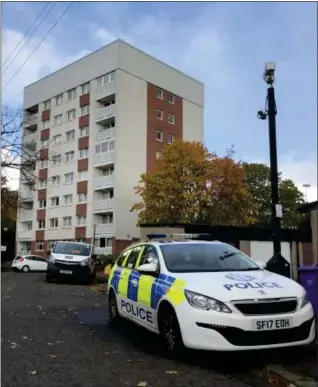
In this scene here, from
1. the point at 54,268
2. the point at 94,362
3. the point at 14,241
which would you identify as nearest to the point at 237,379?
the point at 94,362

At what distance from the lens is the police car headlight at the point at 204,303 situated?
5.99 metres

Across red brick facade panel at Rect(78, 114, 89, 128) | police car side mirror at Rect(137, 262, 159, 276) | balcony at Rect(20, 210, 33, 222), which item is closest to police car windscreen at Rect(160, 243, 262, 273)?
Answer: police car side mirror at Rect(137, 262, 159, 276)

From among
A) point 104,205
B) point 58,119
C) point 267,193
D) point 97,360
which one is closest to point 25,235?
point 58,119

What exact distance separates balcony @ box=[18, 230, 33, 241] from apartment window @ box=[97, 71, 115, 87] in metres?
19.9

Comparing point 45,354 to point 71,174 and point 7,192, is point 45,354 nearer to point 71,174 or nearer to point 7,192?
point 7,192

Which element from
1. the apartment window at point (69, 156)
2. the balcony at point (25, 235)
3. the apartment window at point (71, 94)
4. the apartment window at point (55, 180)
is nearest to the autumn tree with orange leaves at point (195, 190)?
the apartment window at point (69, 156)

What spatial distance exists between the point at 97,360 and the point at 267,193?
163 feet

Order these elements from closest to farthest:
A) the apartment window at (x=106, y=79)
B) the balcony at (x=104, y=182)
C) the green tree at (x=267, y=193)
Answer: the balcony at (x=104, y=182), the apartment window at (x=106, y=79), the green tree at (x=267, y=193)

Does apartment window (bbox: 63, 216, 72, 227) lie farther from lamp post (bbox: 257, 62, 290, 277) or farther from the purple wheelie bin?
the purple wheelie bin

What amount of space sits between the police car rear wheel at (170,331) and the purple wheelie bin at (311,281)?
3.15m

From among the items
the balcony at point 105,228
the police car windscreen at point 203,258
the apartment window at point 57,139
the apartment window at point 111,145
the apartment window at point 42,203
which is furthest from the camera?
the apartment window at point 42,203

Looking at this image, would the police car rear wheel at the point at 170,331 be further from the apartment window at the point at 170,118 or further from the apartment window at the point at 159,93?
the apartment window at the point at 170,118

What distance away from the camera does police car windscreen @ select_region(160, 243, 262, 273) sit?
7.24 m

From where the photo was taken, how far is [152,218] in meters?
41.5
